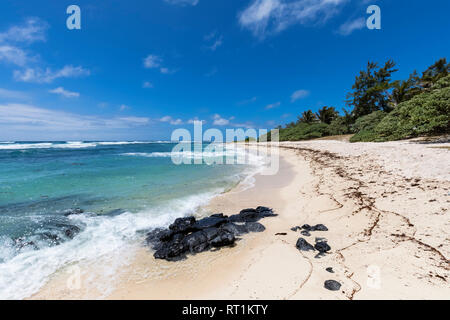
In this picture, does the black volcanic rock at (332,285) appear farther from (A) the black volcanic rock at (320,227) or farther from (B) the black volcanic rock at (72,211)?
(B) the black volcanic rock at (72,211)

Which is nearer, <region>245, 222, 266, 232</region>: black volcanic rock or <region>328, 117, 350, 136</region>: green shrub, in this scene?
<region>245, 222, 266, 232</region>: black volcanic rock

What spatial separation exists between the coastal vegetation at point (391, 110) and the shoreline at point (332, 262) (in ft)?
40.8

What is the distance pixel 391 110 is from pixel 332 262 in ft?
131

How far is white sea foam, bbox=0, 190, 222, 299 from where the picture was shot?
322 cm

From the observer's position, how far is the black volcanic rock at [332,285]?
96.0 inches

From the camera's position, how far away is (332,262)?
9.96ft

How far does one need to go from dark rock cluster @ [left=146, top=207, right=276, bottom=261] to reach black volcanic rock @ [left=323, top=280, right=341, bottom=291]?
6.78 feet

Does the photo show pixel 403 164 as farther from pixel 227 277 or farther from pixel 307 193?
pixel 227 277

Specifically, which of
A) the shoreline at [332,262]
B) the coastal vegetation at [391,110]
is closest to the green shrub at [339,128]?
the coastal vegetation at [391,110]

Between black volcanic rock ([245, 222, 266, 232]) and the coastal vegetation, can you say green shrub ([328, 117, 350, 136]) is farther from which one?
black volcanic rock ([245, 222, 266, 232])

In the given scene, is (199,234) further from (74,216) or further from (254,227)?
(74,216)

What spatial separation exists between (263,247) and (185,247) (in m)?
1.72

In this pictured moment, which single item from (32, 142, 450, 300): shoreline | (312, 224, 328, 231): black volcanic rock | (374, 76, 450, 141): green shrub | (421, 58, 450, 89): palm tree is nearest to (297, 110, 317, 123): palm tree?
(421, 58, 450, 89): palm tree
